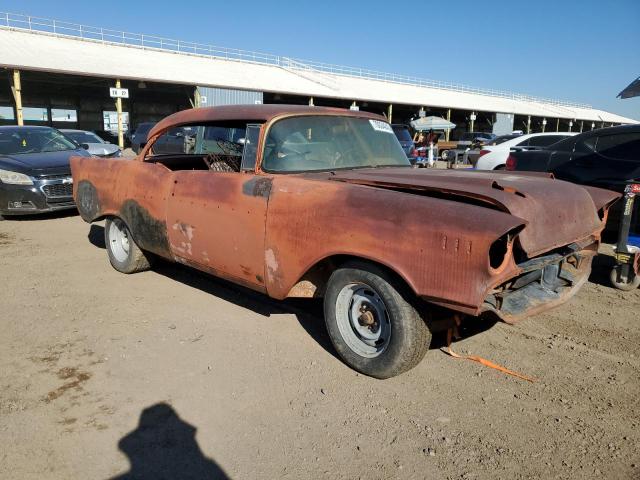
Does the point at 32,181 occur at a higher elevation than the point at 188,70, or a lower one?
lower

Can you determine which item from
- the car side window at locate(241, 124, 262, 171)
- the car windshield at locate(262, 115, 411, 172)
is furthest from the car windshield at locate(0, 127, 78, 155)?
the car windshield at locate(262, 115, 411, 172)

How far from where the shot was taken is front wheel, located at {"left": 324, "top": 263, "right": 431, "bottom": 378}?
288cm

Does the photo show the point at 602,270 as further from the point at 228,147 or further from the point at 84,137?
the point at 84,137

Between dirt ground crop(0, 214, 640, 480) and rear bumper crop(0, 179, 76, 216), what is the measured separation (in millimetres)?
4340

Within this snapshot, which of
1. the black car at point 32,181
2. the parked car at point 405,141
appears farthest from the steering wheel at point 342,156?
the parked car at point 405,141

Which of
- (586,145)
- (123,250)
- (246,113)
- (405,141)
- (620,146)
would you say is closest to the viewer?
(246,113)

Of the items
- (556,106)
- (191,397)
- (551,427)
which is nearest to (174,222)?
(191,397)

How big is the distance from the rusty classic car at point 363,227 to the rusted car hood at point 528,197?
0.01 metres

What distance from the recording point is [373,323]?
3135 mm

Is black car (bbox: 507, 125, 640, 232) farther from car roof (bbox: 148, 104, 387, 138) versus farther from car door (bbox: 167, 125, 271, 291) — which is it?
car door (bbox: 167, 125, 271, 291)

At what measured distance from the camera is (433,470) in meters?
2.33

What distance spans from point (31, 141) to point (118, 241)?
18.9 feet

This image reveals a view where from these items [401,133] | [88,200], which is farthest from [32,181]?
[401,133]

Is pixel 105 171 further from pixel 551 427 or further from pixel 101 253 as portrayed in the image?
pixel 551 427
